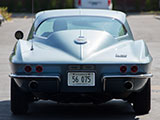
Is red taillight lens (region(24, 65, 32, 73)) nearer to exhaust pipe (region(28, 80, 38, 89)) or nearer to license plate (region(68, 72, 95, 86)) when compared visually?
exhaust pipe (region(28, 80, 38, 89))

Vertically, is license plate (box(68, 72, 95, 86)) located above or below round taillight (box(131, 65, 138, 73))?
below

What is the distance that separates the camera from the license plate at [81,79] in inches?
292

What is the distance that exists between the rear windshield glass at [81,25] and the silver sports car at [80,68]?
28 mm

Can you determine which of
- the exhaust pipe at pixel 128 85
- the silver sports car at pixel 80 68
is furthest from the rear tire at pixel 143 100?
the exhaust pipe at pixel 128 85

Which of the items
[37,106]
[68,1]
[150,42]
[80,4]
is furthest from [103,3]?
[37,106]

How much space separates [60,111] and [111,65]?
1366 millimetres

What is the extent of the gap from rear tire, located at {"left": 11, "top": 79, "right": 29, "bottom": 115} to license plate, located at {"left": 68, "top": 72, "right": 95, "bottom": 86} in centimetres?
81

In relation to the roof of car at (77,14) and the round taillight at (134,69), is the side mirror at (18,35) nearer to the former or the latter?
the roof of car at (77,14)

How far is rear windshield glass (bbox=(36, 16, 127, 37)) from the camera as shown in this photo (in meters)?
8.51

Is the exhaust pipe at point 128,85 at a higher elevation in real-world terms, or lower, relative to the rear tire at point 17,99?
higher

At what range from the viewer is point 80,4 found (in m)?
33.6

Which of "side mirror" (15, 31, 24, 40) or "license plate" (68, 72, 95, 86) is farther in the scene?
"side mirror" (15, 31, 24, 40)

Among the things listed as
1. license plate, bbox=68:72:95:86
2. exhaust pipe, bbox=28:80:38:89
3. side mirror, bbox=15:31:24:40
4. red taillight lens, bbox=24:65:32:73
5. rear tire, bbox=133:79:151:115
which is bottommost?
rear tire, bbox=133:79:151:115

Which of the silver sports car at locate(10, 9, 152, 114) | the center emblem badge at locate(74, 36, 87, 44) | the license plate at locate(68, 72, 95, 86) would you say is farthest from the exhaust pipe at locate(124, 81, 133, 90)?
the center emblem badge at locate(74, 36, 87, 44)
